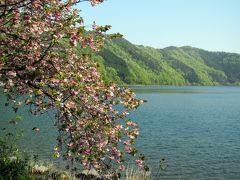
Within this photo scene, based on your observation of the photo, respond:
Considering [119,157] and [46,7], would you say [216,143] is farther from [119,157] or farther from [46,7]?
[46,7]

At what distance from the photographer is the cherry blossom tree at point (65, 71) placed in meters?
12.1

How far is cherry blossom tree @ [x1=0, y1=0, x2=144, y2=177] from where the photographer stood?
39.7 feet

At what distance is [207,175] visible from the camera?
122ft

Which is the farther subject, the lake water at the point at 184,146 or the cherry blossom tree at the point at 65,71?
the lake water at the point at 184,146

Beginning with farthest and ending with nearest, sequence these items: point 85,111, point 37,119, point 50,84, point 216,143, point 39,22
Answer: point 37,119, point 216,143, point 85,111, point 50,84, point 39,22

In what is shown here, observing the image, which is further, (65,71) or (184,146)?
(184,146)

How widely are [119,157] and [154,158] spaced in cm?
2992

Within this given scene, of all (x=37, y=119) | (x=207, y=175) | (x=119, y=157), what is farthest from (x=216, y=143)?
(x=119, y=157)

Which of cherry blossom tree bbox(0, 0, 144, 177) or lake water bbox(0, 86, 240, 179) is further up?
cherry blossom tree bbox(0, 0, 144, 177)

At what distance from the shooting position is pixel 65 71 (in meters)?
13.3

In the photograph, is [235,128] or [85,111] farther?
[235,128]

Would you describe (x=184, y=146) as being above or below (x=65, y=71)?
below

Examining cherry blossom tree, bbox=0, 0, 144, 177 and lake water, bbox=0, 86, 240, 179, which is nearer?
cherry blossom tree, bbox=0, 0, 144, 177

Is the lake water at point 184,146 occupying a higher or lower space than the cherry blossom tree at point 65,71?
lower
